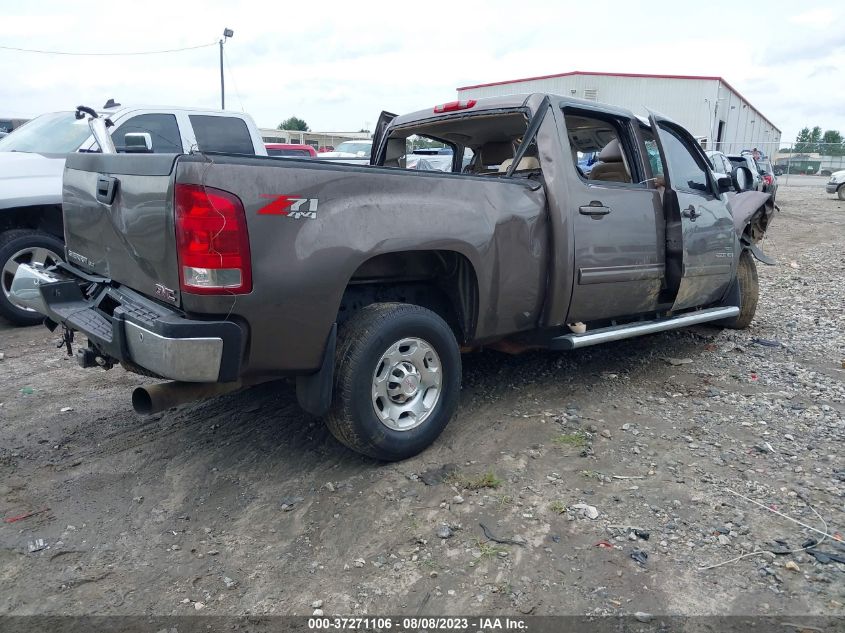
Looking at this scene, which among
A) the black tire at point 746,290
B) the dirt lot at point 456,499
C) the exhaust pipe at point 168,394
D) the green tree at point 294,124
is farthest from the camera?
the green tree at point 294,124

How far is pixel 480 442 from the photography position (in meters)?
4.01

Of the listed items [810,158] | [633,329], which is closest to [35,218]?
[633,329]

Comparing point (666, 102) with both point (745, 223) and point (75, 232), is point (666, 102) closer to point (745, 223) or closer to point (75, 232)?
point (745, 223)

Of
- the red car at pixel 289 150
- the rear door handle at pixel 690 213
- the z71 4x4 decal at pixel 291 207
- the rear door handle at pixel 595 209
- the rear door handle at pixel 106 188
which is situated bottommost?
the rear door handle at pixel 690 213

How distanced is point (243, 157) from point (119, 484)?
1.88m

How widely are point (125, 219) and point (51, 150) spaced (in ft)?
15.1

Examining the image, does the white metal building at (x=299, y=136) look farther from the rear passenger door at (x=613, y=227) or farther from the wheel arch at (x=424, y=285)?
the wheel arch at (x=424, y=285)

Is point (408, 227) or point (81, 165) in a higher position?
point (81, 165)

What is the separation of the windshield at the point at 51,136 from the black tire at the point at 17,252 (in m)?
→ 1.00

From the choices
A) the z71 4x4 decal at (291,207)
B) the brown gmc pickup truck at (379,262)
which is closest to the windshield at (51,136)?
the brown gmc pickup truck at (379,262)

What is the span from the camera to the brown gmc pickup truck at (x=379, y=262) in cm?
296

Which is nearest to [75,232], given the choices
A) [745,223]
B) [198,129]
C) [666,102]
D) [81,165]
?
[81,165]

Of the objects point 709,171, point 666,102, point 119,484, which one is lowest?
point 119,484

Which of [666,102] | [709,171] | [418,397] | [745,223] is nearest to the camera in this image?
[418,397]
